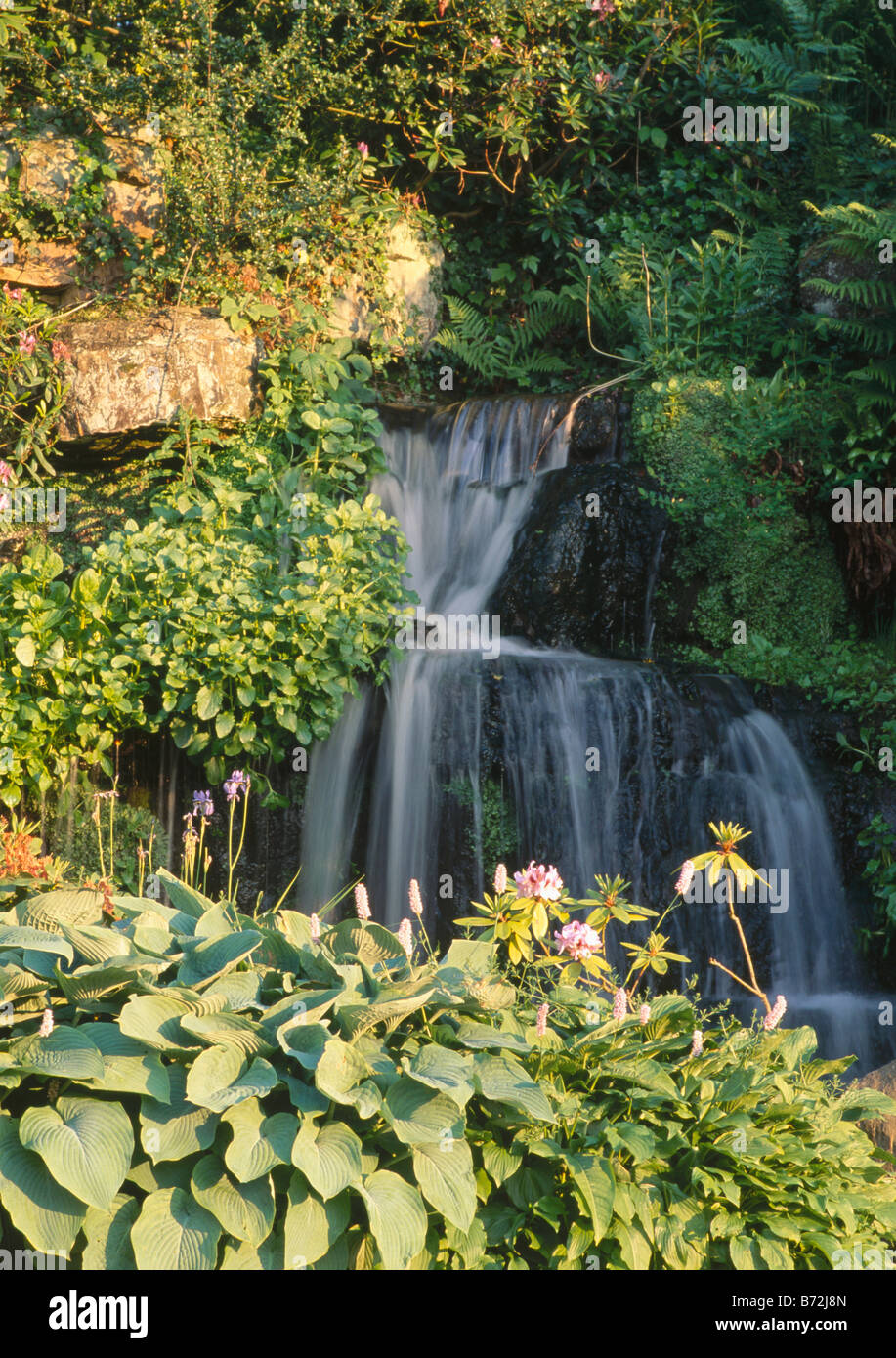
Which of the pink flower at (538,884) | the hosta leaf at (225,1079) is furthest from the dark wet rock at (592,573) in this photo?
the hosta leaf at (225,1079)

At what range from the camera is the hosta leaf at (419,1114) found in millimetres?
2244

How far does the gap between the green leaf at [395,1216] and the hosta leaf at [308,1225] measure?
0.08 m

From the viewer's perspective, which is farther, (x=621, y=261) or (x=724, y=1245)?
(x=621, y=261)

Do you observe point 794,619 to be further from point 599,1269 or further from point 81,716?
point 599,1269

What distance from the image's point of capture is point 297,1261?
2.16 meters

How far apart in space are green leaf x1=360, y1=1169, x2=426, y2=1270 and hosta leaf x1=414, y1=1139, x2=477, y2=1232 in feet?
0.12

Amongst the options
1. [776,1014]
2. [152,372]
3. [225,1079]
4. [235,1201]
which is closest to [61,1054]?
[225,1079]

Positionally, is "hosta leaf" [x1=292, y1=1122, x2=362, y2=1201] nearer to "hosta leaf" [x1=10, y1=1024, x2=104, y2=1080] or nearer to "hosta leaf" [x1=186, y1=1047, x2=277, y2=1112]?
"hosta leaf" [x1=186, y1=1047, x2=277, y2=1112]

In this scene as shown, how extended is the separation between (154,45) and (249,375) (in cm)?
230

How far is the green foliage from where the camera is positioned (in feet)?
7.09

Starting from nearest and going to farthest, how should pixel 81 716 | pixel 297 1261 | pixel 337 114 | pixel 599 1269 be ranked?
pixel 297 1261, pixel 599 1269, pixel 81 716, pixel 337 114

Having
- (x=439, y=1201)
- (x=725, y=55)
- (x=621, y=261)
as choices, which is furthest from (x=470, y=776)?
(x=725, y=55)

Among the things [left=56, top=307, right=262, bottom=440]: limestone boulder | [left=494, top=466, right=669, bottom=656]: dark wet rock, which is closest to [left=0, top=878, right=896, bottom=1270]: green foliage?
[left=494, top=466, right=669, bottom=656]: dark wet rock

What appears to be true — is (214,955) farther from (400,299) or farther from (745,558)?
(400,299)
